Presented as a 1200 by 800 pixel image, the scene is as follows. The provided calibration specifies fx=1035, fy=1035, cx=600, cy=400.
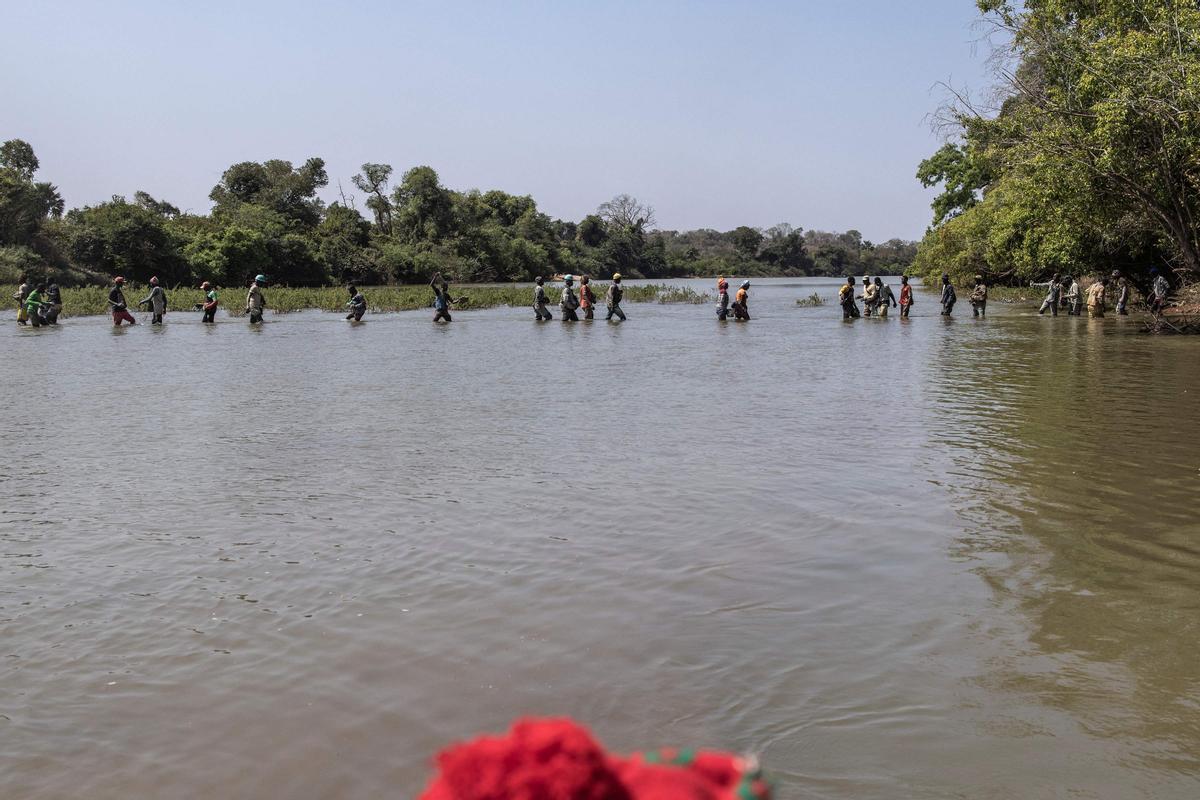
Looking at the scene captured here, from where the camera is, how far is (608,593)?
608 centimetres

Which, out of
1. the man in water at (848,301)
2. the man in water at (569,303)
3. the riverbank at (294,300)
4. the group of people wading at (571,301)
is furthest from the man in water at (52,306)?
the man in water at (848,301)

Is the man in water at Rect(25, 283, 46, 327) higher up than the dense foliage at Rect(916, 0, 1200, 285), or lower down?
lower down

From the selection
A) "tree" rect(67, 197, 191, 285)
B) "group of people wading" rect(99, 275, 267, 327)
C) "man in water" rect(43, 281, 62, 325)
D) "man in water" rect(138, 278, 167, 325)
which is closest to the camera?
"group of people wading" rect(99, 275, 267, 327)

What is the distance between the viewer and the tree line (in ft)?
191

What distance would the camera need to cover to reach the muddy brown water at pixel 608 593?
14.0 ft

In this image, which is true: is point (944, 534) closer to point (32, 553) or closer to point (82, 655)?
point (82, 655)

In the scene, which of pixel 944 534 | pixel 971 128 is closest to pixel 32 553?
pixel 944 534

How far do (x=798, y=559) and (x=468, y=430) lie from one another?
6065 mm

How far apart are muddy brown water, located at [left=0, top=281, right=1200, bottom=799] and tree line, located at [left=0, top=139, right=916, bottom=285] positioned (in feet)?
158

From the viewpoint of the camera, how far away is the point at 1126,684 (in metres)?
4.81

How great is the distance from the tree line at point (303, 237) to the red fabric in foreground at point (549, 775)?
56300 mm

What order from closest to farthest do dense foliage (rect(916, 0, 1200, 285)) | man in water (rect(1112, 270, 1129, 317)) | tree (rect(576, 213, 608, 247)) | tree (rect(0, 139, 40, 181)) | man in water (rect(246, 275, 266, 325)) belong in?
dense foliage (rect(916, 0, 1200, 285))
man in water (rect(246, 275, 266, 325))
man in water (rect(1112, 270, 1129, 317))
tree (rect(0, 139, 40, 181))
tree (rect(576, 213, 608, 247))

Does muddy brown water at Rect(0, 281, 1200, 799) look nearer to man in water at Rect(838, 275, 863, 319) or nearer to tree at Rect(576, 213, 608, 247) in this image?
man in water at Rect(838, 275, 863, 319)

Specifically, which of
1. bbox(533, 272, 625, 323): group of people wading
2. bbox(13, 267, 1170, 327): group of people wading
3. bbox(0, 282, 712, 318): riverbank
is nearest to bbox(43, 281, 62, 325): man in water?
bbox(13, 267, 1170, 327): group of people wading
